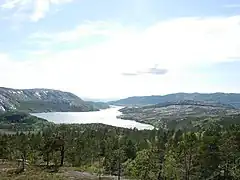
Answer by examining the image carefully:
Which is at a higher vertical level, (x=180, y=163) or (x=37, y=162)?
(x=180, y=163)

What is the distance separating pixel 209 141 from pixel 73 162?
45298 millimetres

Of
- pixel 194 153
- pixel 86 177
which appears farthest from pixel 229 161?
pixel 86 177

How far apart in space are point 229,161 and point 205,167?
170 inches

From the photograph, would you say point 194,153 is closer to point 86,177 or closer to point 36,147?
point 86,177

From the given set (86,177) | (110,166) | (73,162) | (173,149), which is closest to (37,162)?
(73,162)

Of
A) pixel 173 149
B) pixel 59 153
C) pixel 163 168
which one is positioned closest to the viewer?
pixel 163 168

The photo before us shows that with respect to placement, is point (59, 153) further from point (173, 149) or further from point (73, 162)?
point (173, 149)

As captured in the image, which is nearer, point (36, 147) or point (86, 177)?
point (86, 177)

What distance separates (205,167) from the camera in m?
66.7

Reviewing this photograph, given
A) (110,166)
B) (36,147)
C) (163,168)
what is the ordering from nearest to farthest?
1. (163,168)
2. (110,166)
3. (36,147)

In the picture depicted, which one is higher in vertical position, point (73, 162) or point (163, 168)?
point (163, 168)

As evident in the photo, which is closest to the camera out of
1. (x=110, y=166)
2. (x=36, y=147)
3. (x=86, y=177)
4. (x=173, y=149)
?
(x=173, y=149)

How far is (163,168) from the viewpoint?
58.0m

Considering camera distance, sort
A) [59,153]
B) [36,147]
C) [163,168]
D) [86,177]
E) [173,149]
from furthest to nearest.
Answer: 1. [36,147]
2. [59,153]
3. [86,177]
4. [173,149]
5. [163,168]
